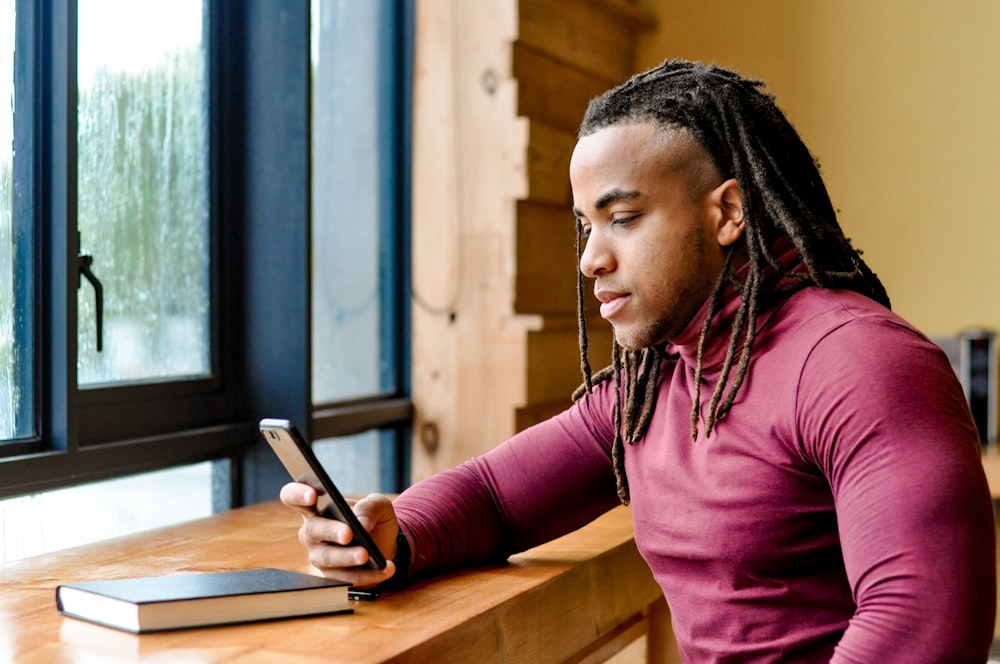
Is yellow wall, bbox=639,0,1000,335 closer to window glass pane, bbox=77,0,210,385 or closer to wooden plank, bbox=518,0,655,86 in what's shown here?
wooden plank, bbox=518,0,655,86

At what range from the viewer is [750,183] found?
1.17 metres

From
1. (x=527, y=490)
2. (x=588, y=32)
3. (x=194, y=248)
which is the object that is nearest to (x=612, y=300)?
(x=527, y=490)

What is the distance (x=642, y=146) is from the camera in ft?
3.84

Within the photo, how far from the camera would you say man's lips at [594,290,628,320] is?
119 centimetres

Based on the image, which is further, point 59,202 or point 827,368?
point 59,202

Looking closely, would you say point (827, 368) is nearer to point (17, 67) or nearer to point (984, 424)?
point (17, 67)

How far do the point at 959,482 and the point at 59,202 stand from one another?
1.25 meters

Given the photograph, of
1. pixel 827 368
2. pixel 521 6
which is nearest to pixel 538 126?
pixel 521 6

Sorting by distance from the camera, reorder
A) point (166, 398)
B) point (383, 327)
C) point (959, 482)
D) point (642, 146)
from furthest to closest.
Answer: point (383, 327) < point (166, 398) < point (642, 146) < point (959, 482)

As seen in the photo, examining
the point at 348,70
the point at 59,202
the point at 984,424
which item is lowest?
the point at 984,424

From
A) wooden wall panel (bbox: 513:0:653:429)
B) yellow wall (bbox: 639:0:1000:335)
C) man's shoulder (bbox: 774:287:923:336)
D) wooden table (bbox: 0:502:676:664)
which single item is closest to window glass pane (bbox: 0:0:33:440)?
wooden table (bbox: 0:502:676:664)

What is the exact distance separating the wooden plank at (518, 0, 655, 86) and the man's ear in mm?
1157

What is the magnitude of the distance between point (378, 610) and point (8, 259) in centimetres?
82

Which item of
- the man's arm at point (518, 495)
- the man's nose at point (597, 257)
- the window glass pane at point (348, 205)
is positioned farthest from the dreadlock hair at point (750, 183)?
the window glass pane at point (348, 205)
